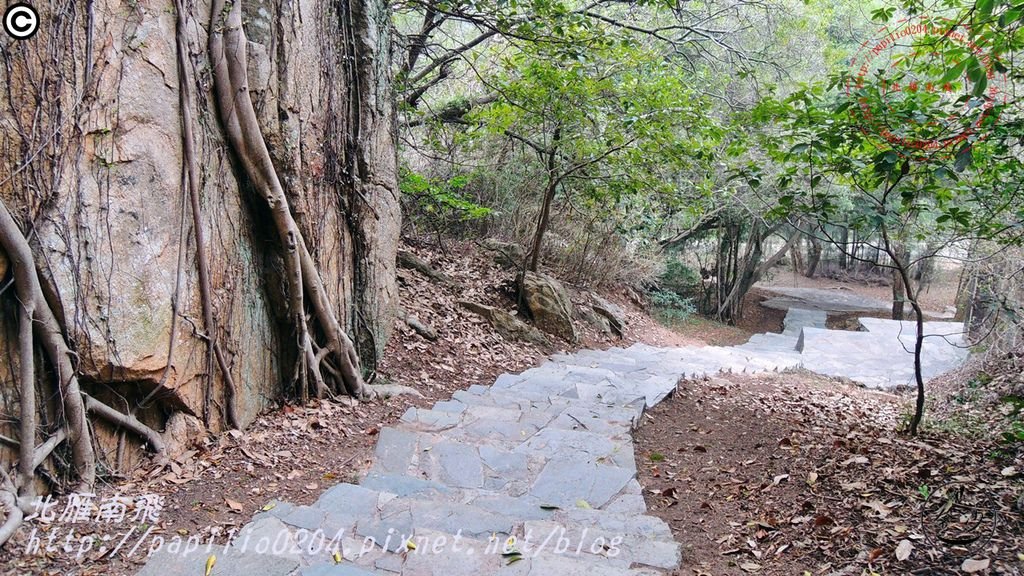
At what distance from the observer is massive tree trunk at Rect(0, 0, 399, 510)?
2.17 metres

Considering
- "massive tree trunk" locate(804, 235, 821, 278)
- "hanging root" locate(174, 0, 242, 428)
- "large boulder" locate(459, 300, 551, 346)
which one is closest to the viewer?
"hanging root" locate(174, 0, 242, 428)

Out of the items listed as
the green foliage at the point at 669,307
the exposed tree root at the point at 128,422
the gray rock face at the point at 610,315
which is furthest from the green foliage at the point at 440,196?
the green foliage at the point at 669,307

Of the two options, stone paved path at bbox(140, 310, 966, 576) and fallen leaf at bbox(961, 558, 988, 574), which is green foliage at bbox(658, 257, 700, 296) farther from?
fallen leaf at bbox(961, 558, 988, 574)

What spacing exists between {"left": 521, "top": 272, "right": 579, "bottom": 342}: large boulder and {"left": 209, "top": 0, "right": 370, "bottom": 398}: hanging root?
3837mm

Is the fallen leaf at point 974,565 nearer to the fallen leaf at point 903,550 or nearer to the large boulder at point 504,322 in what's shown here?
the fallen leaf at point 903,550

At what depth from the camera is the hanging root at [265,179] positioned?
2.91 metres

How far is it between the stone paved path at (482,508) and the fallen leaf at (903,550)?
27.6 inches

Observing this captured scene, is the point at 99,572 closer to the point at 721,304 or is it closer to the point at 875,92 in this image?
the point at 875,92

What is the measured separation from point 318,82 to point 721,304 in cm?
1284

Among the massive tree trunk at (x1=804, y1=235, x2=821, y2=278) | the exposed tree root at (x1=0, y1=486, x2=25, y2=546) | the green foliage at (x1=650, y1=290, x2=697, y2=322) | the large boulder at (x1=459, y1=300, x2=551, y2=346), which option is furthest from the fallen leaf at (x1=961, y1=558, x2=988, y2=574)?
the massive tree trunk at (x1=804, y1=235, x2=821, y2=278)

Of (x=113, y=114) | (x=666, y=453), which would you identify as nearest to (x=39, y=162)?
(x=113, y=114)

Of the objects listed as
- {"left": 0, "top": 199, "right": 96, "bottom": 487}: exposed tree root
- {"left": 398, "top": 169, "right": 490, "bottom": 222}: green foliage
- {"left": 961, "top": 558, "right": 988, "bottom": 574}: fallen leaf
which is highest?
{"left": 398, "top": 169, "right": 490, "bottom": 222}: green foliage

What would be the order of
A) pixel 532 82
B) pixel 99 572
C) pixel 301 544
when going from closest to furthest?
pixel 99 572, pixel 301 544, pixel 532 82

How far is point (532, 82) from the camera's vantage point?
5.96 m
